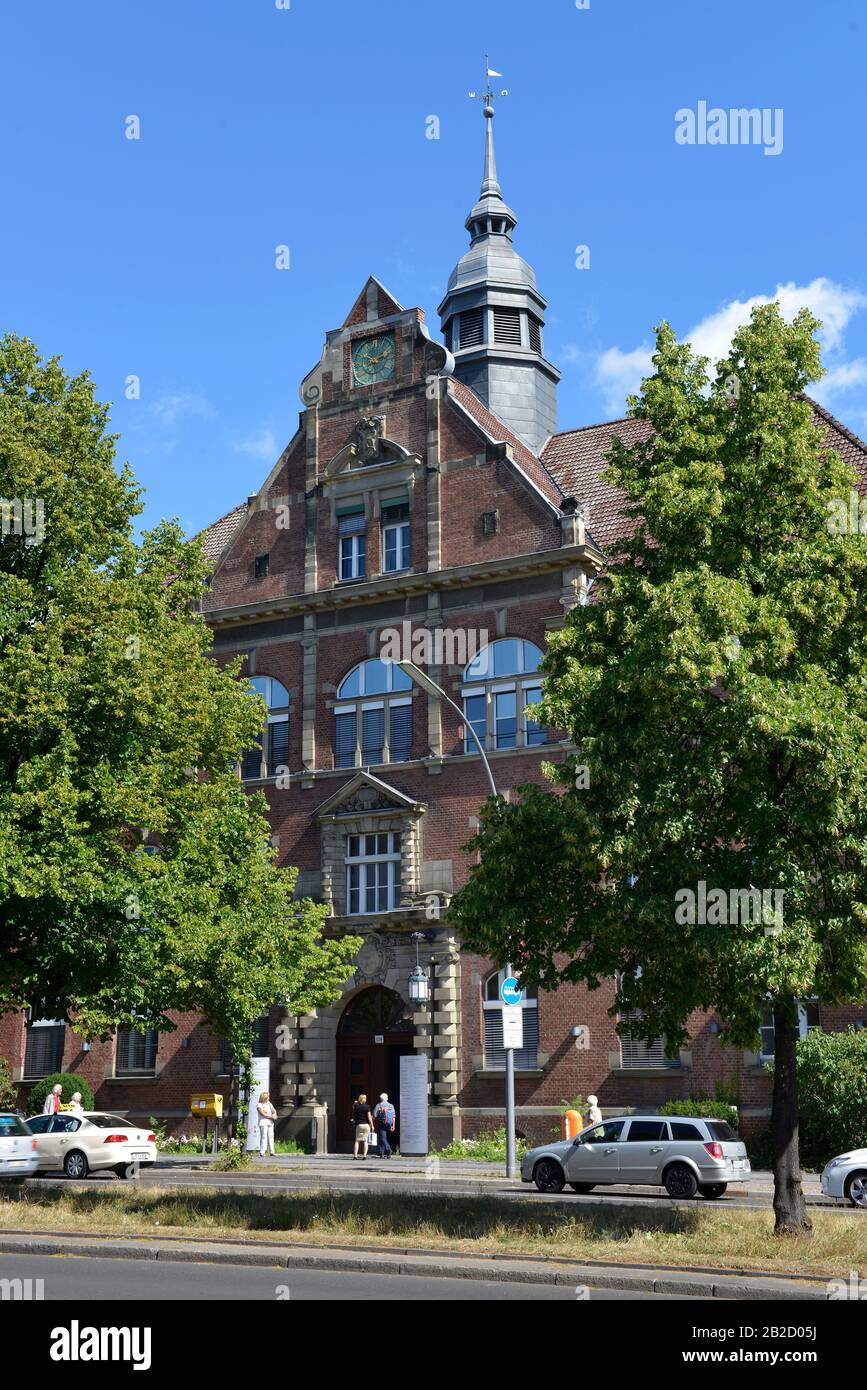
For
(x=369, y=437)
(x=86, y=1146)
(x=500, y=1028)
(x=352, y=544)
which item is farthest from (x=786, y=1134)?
(x=369, y=437)

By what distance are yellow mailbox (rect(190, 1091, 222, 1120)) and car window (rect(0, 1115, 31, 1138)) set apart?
10.1m

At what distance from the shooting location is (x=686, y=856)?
16438 mm

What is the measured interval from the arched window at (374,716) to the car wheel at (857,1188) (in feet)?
60.4

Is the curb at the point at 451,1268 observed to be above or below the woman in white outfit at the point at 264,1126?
above

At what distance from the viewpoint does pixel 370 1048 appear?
120ft

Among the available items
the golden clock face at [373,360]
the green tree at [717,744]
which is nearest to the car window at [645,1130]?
the green tree at [717,744]

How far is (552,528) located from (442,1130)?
49.4ft

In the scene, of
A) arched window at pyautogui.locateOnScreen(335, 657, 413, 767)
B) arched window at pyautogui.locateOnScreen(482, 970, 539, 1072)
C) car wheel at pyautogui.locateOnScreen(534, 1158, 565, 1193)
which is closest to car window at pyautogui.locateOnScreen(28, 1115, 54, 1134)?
arched window at pyautogui.locateOnScreen(482, 970, 539, 1072)

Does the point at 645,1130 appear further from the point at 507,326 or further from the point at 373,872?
the point at 507,326

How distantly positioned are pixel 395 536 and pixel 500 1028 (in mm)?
13424

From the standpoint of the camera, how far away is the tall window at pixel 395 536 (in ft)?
127

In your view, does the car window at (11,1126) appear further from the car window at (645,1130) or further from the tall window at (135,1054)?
the tall window at (135,1054)

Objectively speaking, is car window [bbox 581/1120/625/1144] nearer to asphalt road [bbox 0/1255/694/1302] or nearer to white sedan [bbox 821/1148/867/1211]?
white sedan [bbox 821/1148/867/1211]

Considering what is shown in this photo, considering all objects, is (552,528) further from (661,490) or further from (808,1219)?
(808,1219)
